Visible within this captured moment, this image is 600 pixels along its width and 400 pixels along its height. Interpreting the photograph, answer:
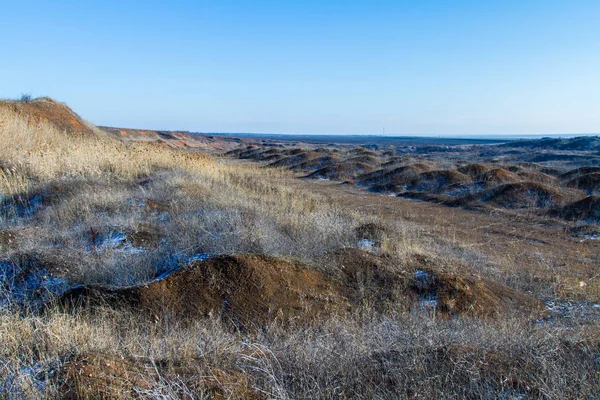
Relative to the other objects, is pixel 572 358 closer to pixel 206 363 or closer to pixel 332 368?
pixel 332 368

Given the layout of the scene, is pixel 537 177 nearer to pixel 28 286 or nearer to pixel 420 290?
pixel 420 290

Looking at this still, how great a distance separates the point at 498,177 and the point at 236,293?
16.7 meters

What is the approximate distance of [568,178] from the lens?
19.2m

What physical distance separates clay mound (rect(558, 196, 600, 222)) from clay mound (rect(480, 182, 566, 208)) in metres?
1.18

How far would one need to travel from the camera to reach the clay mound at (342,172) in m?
22.9

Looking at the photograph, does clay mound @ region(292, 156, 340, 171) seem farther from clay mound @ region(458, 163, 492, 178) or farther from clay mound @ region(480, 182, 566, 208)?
clay mound @ region(480, 182, 566, 208)

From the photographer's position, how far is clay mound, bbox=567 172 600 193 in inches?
636

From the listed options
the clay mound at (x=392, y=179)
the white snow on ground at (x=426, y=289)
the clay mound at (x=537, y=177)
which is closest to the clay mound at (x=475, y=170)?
the clay mound at (x=537, y=177)

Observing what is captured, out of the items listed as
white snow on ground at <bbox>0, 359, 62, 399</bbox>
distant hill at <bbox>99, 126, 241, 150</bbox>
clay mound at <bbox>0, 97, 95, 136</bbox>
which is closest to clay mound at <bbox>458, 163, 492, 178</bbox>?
clay mound at <bbox>0, 97, 95, 136</bbox>

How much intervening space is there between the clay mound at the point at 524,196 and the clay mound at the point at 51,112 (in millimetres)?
16974

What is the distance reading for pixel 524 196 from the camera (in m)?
14.1

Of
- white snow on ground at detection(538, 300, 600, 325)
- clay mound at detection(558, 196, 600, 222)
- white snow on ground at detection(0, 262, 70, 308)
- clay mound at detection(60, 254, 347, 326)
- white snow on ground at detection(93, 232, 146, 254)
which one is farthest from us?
clay mound at detection(558, 196, 600, 222)

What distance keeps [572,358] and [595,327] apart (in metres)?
1.25

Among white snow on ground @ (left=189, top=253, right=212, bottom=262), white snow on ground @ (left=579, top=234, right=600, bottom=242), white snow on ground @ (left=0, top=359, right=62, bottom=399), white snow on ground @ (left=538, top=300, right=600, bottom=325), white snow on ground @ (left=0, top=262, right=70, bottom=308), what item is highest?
white snow on ground @ (left=0, top=359, right=62, bottom=399)
